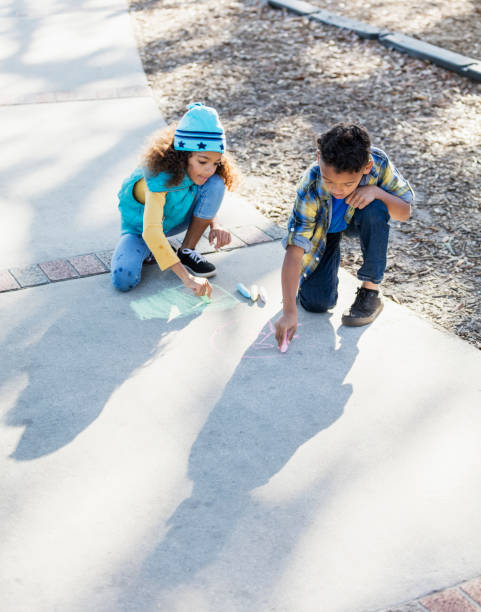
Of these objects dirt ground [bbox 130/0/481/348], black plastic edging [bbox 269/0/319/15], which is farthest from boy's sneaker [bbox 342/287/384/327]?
black plastic edging [bbox 269/0/319/15]

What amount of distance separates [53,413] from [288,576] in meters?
1.09

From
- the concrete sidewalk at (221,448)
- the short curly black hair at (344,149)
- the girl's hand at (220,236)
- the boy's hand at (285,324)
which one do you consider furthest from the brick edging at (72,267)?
the short curly black hair at (344,149)

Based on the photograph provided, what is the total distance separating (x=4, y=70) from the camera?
21.4 feet

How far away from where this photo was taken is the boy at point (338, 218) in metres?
2.85

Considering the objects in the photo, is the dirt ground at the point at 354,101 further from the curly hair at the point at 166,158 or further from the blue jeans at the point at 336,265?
the curly hair at the point at 166,158

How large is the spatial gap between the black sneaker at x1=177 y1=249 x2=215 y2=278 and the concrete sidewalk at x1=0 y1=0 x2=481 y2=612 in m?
0.09

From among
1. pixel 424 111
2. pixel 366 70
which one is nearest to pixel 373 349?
pixel 424 111

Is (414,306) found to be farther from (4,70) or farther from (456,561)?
(4,70)

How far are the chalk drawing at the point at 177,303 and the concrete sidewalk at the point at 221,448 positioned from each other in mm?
12

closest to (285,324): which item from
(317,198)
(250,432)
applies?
(250,432)

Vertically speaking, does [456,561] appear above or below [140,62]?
above

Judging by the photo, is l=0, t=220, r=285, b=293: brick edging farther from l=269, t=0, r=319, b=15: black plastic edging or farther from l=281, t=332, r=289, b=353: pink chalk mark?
l=269, t=0, r=319, b=15: black plastic edging

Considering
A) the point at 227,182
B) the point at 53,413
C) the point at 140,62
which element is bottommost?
the point at 140,62

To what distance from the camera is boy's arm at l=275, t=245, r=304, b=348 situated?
9.53ft
